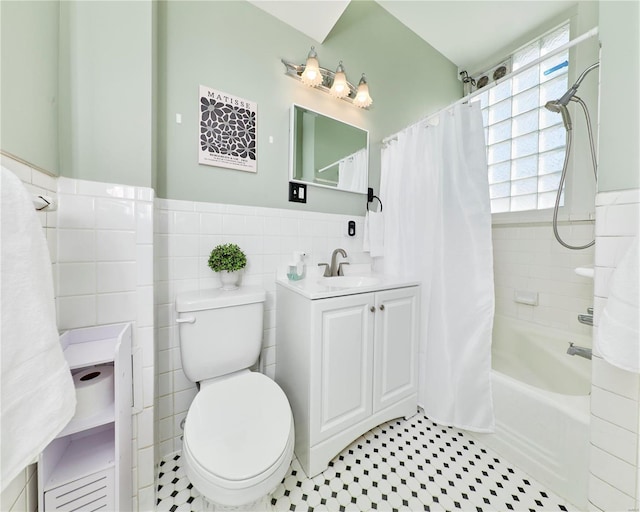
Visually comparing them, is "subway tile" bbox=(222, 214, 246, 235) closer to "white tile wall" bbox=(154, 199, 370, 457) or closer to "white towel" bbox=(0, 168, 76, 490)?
"white tile wall" bbox=(154, 199, 370, 457)

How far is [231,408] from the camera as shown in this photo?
91cm

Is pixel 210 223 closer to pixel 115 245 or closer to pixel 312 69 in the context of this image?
pixel 115 245

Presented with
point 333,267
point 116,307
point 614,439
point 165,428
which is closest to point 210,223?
point 116,307

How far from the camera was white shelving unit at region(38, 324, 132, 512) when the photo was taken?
2.22ft

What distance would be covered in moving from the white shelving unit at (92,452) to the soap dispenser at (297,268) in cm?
75

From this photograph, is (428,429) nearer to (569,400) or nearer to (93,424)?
(569,400)

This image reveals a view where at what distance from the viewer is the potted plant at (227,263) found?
3.77 ft

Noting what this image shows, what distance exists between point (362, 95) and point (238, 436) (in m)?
2.00

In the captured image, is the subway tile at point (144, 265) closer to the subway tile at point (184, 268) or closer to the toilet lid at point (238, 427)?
the subway tile at point (184, 268)

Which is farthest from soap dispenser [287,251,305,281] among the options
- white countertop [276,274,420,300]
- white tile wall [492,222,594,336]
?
white tile wall [492,222,594,336]

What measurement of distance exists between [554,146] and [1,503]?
2994 millimetres

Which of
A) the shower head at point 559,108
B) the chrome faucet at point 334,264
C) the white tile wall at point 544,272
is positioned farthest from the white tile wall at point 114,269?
the white tile wall at point 544,272

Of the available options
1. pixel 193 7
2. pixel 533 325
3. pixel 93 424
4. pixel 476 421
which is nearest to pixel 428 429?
pixel 476 421

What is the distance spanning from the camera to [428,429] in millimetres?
1375
